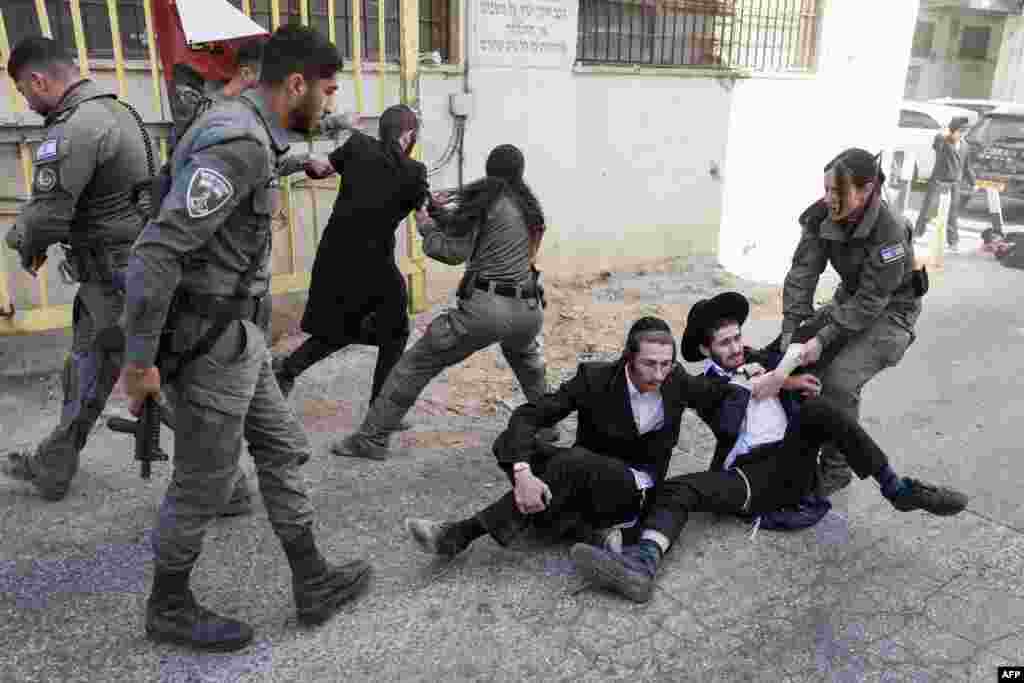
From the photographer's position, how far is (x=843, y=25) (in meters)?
9.16

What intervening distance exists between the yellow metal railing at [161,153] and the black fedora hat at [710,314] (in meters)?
1.98

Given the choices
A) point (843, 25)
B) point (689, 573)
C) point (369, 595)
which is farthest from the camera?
point (843, 25)

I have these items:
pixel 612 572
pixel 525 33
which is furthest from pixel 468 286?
pixel 525 33

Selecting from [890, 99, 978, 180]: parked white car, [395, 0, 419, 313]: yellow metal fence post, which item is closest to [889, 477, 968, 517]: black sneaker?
[395, 0, 419, 313]: yellow metal fence post

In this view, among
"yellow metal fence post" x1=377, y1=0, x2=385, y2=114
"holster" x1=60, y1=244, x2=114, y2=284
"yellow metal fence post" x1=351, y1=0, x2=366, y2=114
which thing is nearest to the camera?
"holster" x1=60, y1=244, x2=114, y2=284

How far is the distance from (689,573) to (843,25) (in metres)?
7.76

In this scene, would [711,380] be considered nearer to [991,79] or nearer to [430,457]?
[430,457]

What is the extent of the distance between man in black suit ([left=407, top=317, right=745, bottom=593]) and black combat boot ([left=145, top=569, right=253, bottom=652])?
0.72 m

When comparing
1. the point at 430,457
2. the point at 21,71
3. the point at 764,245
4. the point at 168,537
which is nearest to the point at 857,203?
the point at 430,457

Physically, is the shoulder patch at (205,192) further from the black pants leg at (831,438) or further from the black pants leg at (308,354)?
the black pants leg at (831,438)

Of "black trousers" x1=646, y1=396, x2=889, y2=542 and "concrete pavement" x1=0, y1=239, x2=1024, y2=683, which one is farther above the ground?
"black trousers" x1=646, y1=396, x2=889, y2=542

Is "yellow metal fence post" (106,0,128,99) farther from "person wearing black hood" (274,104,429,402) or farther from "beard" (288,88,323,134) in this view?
"beard" (288,88,323,134)

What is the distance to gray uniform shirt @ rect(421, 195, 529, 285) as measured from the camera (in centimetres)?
392

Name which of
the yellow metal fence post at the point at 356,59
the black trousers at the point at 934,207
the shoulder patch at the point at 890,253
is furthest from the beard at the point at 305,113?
the black trousers at the point at 934,207
